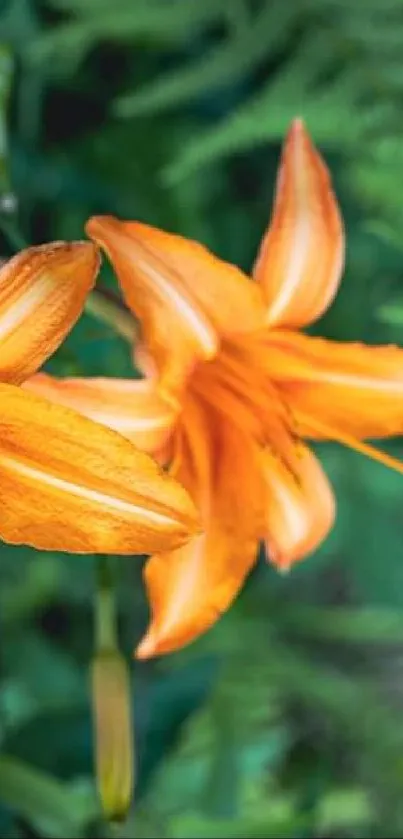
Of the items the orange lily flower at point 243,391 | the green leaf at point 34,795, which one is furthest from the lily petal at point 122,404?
the green leaf at point 34,795

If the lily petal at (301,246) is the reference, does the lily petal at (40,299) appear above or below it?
above

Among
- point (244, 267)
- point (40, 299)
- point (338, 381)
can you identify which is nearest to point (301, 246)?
point (338, 381)

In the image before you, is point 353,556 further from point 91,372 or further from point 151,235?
point 151,235

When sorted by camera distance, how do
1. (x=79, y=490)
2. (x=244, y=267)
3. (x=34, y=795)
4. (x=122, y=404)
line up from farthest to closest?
(x=244, y=267) < (x=34, y=795) < (x=122, y=404) < (x=79, y=490)

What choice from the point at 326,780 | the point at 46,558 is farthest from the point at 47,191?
the point at 326,780

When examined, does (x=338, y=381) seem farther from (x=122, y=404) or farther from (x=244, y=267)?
(x=244, y=267)

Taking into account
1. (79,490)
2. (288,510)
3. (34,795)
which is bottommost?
(34,795)

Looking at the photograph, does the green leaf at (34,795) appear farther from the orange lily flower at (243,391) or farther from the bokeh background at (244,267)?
the orange lily flower at (243,391)
